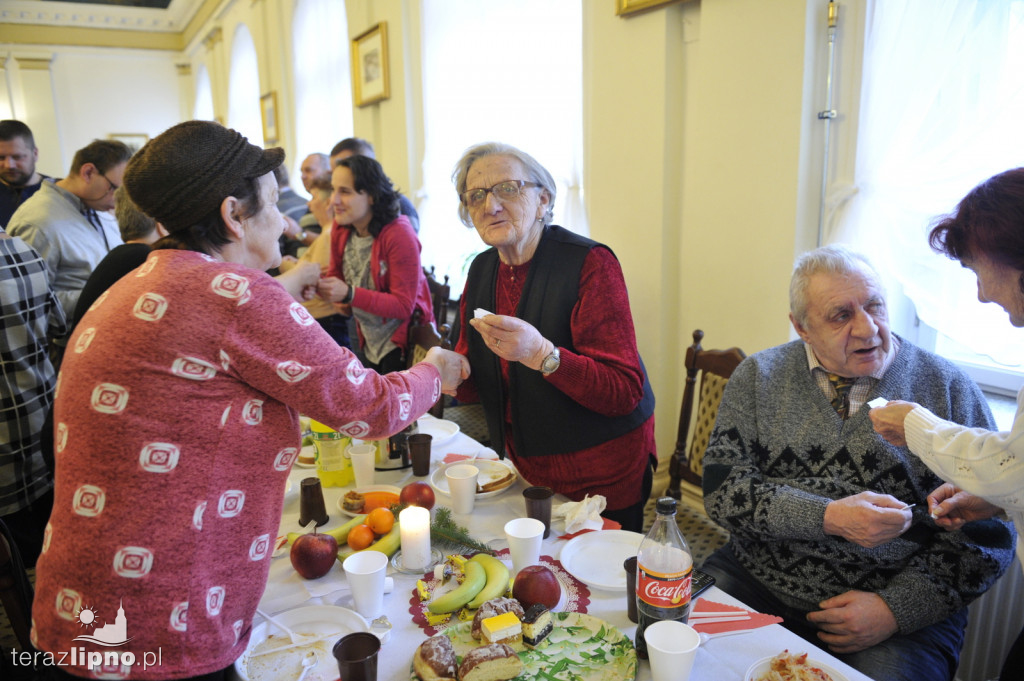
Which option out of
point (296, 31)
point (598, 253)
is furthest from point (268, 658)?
point (296, 31)

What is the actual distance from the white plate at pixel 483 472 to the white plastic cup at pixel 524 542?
1.07 ft

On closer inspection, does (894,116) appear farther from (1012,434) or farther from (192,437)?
(192,437)

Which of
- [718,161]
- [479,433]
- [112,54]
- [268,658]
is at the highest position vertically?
[112,54]

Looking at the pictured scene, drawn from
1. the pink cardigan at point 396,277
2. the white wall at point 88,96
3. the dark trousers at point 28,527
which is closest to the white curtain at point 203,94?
the white wall at point 88,96

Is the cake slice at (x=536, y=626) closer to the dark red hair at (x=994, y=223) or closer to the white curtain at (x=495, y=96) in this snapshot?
the dark red hair at (x=994, y=223)

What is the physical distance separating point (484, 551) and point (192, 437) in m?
0.63

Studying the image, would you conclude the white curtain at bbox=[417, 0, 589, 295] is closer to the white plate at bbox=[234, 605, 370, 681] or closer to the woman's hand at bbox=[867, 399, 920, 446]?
the woman's hand at bbox=[867, 399, 920, 446]

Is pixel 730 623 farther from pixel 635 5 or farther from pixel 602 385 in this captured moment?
pixel 635 5

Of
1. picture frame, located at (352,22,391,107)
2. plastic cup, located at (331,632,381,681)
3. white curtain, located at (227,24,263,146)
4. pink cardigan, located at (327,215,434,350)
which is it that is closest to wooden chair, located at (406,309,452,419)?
pink cardigan, located at (327,215,434,350)

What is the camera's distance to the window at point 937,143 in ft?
5.78

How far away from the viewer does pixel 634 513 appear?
1.88 metres

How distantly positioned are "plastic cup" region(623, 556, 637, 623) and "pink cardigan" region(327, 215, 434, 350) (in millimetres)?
2071

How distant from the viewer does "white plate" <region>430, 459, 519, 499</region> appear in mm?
1641

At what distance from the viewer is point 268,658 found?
3.55 ft
